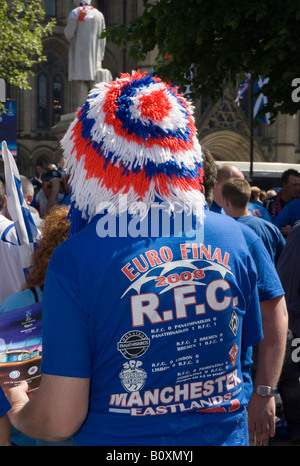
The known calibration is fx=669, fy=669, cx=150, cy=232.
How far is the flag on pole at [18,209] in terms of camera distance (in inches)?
101

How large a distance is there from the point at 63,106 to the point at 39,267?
32180mm

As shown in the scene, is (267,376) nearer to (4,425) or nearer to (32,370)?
(32,370)

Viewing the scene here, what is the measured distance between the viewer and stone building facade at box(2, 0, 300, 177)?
32.4 m

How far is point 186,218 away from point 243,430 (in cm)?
67

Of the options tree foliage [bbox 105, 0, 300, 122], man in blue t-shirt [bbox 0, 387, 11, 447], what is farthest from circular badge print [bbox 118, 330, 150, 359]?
tree foliage [bbox 105, 0, 300, 122]

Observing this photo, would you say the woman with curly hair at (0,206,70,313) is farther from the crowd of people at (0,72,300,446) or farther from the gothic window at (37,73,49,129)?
the gothic window at (37,73,49,129)

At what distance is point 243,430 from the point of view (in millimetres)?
2025

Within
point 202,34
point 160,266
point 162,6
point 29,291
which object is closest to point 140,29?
point 162,6

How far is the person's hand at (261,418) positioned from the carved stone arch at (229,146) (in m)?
31.8

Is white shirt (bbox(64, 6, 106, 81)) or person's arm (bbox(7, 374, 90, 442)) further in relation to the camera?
white shirt (bbox(64, 6, 106, 81))

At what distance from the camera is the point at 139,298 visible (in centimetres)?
182

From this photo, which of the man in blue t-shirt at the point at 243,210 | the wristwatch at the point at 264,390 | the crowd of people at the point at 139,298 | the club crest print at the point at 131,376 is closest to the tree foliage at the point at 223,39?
the man in blue t-shirt at the point at 243,210

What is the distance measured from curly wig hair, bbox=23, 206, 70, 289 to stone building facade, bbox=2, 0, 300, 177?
96.9 ft

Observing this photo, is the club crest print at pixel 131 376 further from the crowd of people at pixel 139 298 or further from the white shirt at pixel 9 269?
the white shirt at pixel 9 269
